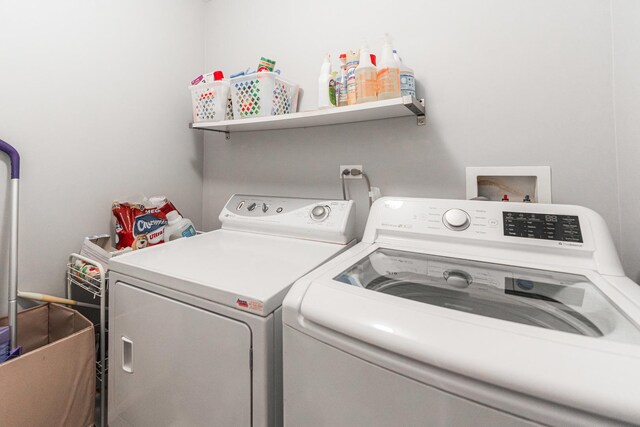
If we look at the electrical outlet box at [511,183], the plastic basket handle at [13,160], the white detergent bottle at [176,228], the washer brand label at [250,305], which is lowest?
the washer brand label at [250,305]

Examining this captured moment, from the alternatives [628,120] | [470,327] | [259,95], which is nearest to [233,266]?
[470,327]

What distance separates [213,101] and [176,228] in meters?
0.76

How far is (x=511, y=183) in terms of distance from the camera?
4.20ft

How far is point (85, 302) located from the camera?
1.54 meters

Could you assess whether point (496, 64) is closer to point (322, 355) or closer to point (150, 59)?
point (322, 355)

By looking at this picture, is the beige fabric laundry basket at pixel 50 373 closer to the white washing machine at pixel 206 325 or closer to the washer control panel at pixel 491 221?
the white washing machine at pixel 206 325

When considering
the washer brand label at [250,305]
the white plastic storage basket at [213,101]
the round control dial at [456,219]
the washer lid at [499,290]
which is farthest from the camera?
the white plastic storage basket at [213,101]

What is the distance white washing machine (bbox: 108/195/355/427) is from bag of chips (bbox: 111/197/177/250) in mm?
297

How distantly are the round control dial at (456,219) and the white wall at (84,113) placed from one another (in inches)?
67.2

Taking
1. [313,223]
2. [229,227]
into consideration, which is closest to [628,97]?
[313,223]

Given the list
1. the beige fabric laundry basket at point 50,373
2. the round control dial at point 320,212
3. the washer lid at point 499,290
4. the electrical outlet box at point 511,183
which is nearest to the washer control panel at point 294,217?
the round control dial at point 320,212

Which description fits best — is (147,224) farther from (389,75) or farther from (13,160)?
(389,75)

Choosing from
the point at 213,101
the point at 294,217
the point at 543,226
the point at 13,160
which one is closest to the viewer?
the point at 543,226

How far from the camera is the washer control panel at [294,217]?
Result: 137 centimetres
